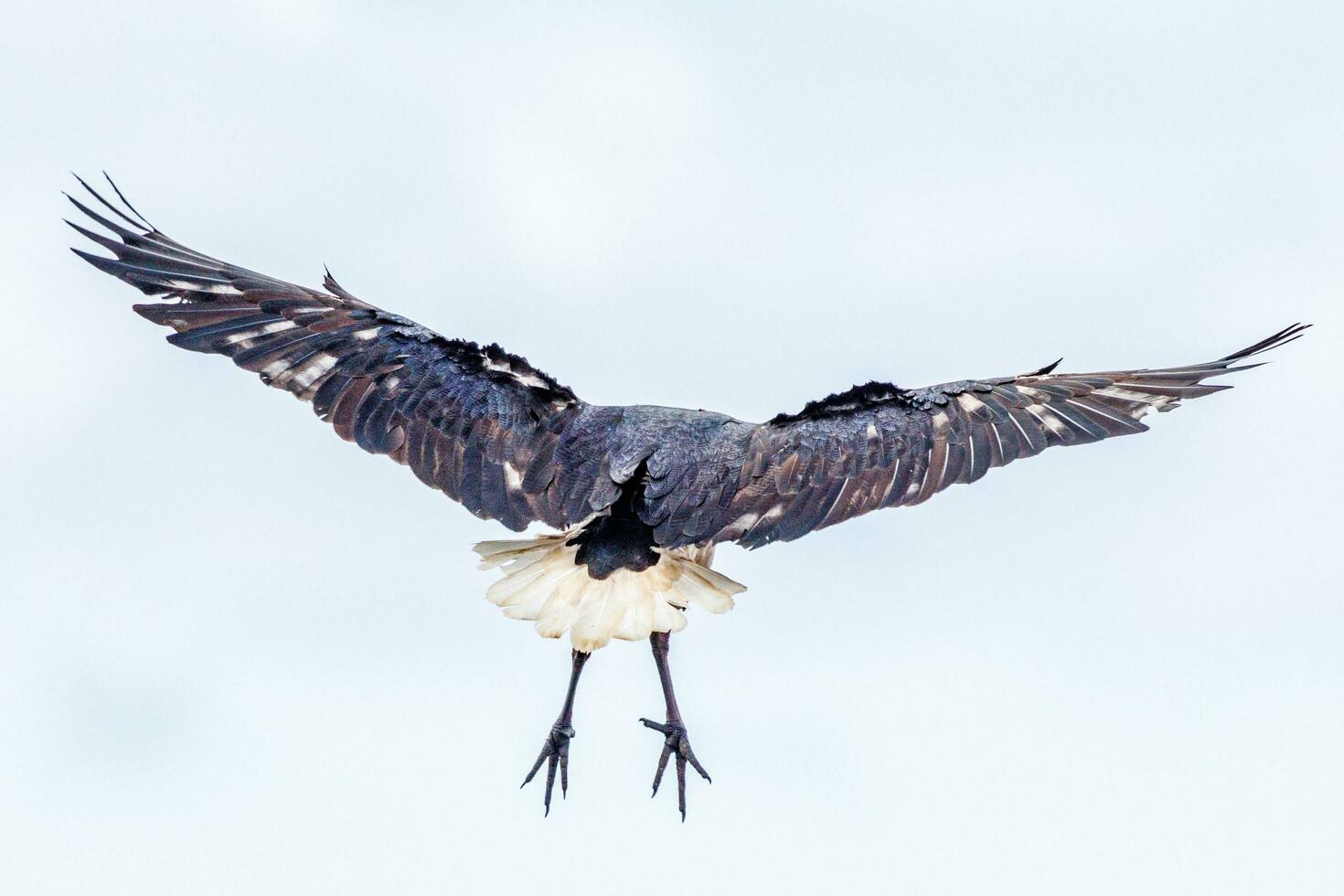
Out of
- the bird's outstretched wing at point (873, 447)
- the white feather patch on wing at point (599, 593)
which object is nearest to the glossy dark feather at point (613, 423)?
the bird's outstretched wing at point (873, 447)

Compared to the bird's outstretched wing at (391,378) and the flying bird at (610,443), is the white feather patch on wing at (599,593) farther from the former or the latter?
the bird's outstretched wing at (391,378)

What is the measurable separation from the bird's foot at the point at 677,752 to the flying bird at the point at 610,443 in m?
0.01

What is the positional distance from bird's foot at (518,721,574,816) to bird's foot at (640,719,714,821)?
47cm

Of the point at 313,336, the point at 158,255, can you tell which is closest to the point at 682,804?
the point at 313,336

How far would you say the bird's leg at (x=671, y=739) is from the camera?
12281mm

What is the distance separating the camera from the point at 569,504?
11500mm

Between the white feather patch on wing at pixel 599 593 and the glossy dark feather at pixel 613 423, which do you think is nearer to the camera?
the glossy dark feather at pixel 613 423

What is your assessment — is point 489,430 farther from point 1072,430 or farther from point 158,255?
point 1072,430

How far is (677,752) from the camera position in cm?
1240

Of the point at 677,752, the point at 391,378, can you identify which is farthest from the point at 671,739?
the point at 391,378

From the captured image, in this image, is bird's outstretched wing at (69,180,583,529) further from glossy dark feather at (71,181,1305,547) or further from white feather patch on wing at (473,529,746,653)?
white feather patch on wing at (473,529,746,653)

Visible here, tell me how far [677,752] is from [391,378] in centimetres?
270

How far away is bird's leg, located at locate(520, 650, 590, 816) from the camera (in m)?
12.3

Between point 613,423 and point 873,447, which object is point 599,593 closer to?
point 613,423
